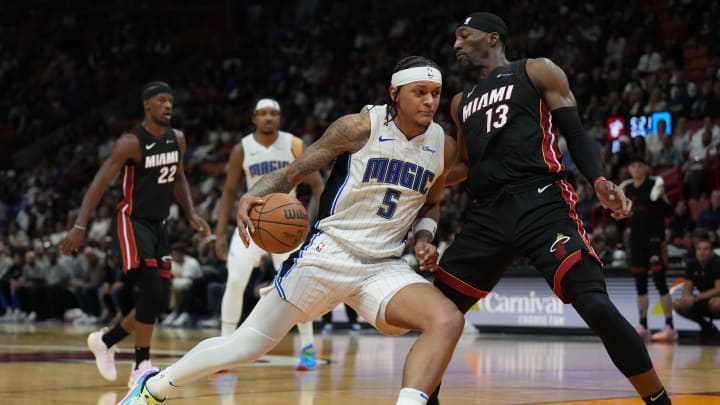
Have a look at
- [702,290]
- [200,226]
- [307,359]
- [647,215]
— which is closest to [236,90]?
[647,215]

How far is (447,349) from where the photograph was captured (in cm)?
480

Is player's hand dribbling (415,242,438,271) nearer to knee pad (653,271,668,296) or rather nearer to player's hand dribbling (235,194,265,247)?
player's hand dribbling (235,194,265,247)

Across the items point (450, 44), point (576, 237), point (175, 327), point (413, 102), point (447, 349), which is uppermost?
point (450, 44)

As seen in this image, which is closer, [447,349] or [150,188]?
[447,349]

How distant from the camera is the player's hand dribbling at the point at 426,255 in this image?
5211 millimetres

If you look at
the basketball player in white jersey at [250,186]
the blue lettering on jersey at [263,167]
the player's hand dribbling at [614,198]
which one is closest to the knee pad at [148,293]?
the basketball player in white jersey at [250,186]

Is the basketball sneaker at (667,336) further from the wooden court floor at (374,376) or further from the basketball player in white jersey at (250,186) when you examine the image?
the basketball player in white jersey at (250,186)

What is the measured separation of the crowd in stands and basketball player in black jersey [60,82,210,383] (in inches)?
277

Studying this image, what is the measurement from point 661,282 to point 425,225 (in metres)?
8.37

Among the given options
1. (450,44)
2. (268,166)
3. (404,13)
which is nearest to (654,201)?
(268,166)

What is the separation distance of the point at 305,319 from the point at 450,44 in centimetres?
1854

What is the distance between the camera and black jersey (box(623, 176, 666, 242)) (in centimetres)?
1309

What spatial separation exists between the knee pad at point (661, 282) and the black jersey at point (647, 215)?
45cm

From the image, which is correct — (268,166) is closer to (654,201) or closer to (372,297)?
(372,297)
